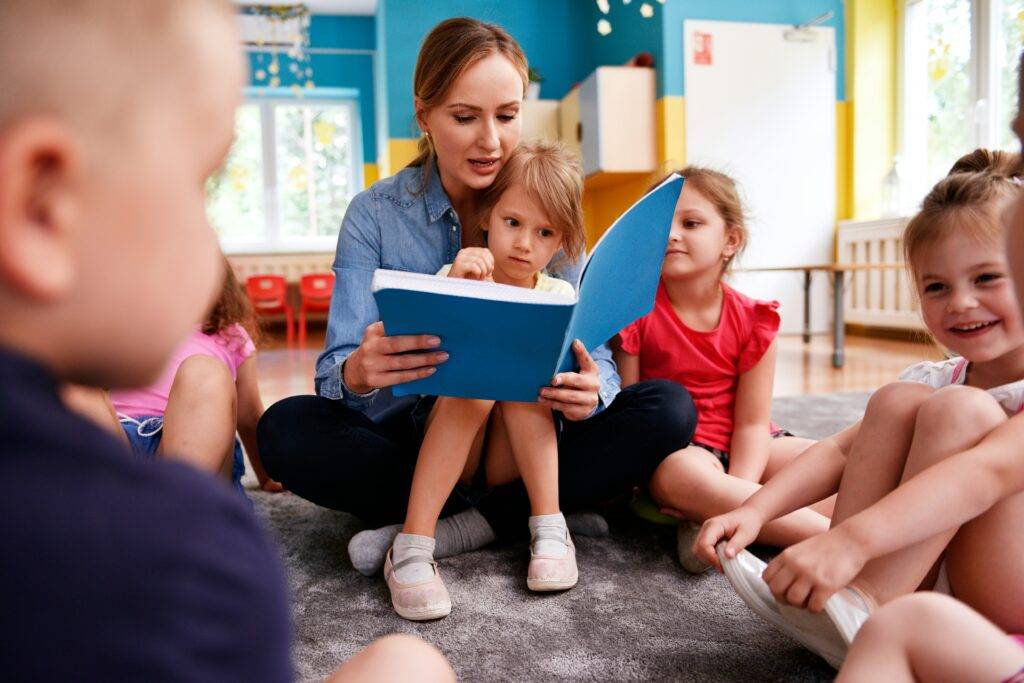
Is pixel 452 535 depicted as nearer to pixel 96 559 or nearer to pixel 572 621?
pixel 572 621

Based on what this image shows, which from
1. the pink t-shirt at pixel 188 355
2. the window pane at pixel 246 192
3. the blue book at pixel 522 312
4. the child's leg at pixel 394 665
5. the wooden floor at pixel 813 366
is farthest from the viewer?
the window pane at pixel 246 192

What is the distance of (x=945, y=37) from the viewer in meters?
4.10

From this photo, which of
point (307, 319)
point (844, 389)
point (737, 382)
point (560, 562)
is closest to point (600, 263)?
point (560, 562)

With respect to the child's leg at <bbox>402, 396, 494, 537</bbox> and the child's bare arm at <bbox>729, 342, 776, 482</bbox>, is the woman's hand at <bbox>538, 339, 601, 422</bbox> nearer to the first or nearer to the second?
the child's leg at <bbox>402, 396, 494, 537</bbox>

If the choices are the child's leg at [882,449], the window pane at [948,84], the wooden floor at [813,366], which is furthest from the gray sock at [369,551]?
the window pane at [948,84]

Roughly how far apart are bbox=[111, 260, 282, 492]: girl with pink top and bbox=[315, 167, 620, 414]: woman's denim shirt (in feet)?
0.47

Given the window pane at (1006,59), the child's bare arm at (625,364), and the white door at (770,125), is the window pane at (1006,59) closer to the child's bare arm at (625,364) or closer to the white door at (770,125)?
the white door at (770,125)

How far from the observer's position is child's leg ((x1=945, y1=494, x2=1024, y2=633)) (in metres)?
0.69

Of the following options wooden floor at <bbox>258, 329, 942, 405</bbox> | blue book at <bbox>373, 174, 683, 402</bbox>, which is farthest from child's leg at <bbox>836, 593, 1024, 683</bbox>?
wooden floor at <bbox>258, 329, 942, 405</bbox>

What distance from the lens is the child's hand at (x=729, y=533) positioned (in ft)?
2.64

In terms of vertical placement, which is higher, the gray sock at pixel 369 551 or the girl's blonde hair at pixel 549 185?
the girl's blonde hair at pixel 549 185

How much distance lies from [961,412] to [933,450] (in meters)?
0.04

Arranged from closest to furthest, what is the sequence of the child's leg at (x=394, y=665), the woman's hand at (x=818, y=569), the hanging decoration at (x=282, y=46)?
the child's leg at (x=394, y=665) → the woman's hand at (x=818, y=569) → the hanging decoration at (x=282, y=46)

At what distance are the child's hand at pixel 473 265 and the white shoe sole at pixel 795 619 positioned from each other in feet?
1.43
